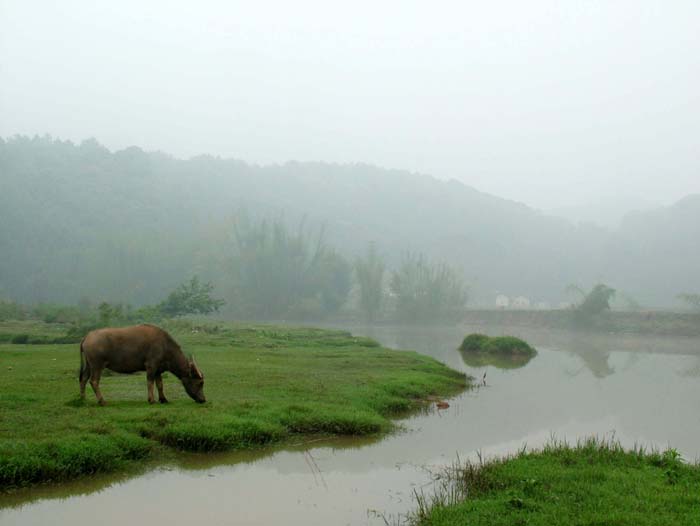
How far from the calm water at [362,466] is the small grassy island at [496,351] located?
872cm

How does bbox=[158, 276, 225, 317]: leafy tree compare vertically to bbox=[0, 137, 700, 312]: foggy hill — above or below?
below

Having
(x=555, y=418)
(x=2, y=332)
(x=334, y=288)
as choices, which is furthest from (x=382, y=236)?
(x=555, y=418)

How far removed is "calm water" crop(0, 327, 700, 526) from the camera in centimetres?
641

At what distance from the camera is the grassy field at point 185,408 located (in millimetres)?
7488

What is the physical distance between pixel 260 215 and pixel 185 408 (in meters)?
109

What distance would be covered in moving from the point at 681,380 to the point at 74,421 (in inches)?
848

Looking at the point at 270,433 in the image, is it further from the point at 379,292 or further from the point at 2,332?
the point at 379,292

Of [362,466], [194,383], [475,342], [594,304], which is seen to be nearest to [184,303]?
[475,342]

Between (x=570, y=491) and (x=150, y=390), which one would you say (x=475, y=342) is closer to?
(x=150, y=390)

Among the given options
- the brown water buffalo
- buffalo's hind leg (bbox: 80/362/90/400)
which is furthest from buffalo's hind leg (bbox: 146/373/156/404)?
buffalo's hind leg (bbox: 80/362/90/400)

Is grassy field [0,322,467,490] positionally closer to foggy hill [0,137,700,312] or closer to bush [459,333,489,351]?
bush [459,333,489,351]

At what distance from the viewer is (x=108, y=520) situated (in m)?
6.11

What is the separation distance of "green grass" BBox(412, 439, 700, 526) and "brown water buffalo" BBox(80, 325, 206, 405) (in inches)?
208

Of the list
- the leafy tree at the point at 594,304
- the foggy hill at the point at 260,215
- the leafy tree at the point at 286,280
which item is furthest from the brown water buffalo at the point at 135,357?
the foggy hill at the point at 260,215
